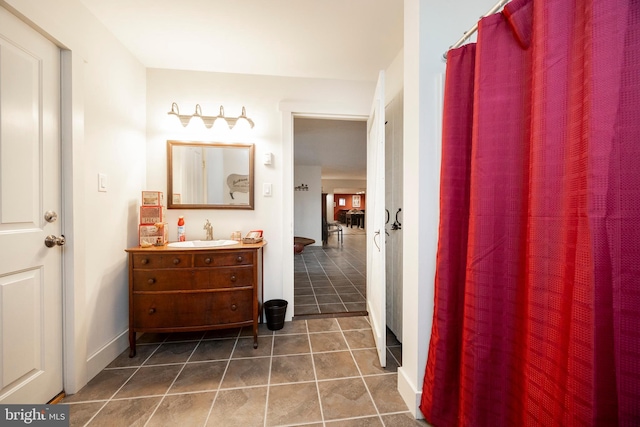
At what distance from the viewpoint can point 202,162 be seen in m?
2.20

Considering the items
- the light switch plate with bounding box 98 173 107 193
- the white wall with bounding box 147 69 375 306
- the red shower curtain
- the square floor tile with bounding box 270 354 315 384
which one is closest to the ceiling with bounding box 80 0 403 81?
the white wall with bounding box 147 69 375 306

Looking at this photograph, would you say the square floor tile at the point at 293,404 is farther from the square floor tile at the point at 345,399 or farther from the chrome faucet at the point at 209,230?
the chrome faucet at the point at 209,230

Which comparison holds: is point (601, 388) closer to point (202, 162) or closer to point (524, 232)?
point (524, 232)

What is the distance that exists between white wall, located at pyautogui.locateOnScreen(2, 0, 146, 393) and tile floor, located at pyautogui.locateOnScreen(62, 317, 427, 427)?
0.26 metres

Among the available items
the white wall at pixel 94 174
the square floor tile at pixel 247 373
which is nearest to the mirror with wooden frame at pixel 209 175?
the white wall at pixel 94 174

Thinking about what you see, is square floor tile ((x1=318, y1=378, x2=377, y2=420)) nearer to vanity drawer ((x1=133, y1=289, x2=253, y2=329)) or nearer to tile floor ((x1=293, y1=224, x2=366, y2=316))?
vanity drawer ((x1=133, y1=289, x2=253, y2=329))

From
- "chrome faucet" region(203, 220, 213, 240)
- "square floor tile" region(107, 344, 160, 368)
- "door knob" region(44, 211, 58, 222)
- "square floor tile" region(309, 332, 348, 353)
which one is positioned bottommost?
"square floor tile" region(107, 344, 160, 368)

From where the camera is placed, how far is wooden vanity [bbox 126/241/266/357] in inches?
67.6

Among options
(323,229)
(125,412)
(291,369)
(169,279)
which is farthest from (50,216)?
(323,229)

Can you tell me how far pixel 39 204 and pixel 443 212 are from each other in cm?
214

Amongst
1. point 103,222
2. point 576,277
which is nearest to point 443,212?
point 576,277

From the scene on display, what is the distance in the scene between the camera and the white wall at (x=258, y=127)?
214 centimetres

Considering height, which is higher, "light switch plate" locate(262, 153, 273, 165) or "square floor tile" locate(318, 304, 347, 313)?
"light switch plate" locate(262, 153, 273, 165)

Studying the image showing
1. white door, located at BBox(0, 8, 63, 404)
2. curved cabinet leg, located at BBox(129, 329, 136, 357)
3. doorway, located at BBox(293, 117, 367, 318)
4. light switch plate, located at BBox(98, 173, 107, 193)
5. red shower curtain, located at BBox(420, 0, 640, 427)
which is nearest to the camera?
red shower curtain, located at BBox(420, 0, 640, 427)
